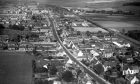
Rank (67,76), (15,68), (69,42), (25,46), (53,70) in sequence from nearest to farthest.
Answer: (67,76)
(53,70)
(15,68)
(25,46)
(69,42)

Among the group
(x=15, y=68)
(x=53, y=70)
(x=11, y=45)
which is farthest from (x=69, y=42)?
(x=15, y=68)

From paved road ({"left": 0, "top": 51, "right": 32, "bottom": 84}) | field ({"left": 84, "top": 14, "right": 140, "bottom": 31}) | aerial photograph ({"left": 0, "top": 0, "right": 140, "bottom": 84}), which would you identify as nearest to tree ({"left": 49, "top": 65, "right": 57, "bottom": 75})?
aerial photograph ({"left": 0, "top": 0, "right": 140, "bottom": 84})

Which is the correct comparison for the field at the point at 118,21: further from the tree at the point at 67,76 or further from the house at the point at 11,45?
the tree at the point at 67,76

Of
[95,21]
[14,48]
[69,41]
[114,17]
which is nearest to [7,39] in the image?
[14,48]

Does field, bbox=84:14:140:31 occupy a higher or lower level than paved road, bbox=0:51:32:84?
higher

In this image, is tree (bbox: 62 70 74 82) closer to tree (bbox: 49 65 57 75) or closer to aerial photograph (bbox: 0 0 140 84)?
aerial photograph (bbox: 0 0 140 84)

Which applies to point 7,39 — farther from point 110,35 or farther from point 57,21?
point 110,35

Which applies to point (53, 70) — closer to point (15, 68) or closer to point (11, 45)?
point (15, 68)
